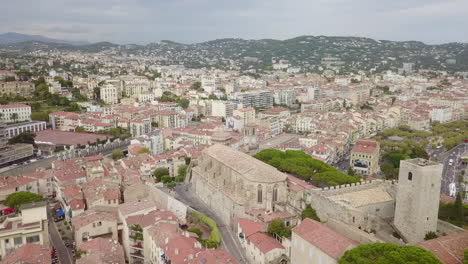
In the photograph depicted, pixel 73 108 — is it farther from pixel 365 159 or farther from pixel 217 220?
pixel 365 159

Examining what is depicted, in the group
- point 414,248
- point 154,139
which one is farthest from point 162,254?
point 154,139

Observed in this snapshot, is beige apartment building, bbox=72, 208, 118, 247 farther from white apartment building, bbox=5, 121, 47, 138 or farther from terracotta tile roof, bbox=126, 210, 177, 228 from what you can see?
white apartment building, bbox=5, 121, 47, 138

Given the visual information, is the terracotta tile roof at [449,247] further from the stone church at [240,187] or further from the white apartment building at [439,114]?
the white apartment building at [439,114]

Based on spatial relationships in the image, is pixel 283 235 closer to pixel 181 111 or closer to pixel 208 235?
pixel 208 235

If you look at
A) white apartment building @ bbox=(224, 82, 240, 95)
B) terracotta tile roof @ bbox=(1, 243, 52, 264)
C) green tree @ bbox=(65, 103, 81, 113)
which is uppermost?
white apartment building @ bbox=(224, 82, 240, 95)

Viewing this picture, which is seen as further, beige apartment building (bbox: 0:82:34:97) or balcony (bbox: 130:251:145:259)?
beige apartment building (bbox: 0:82:34:97)

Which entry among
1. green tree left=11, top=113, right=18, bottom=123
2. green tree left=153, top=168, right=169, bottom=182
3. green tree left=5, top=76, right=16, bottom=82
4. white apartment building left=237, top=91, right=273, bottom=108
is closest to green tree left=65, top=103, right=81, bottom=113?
green tree left=11, top=113, right=18, bottom=123
